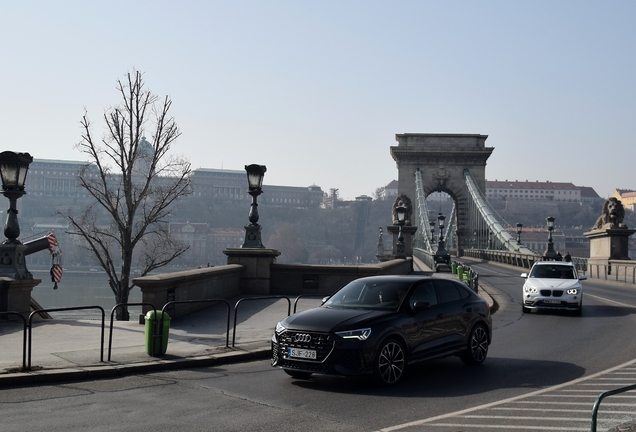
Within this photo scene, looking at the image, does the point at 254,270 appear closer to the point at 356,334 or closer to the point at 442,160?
the point at 356,334

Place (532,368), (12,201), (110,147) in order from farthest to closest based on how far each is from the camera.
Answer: (110,147) → (12,201) → (532,368)

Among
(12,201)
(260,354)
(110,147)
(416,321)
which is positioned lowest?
(260,354)

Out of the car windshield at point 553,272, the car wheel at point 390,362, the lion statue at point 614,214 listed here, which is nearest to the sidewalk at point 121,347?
the car wheel at point 390,362

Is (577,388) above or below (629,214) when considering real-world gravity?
below

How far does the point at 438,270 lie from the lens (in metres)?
38.7

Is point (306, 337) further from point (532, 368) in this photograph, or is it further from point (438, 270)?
point (438, 270)

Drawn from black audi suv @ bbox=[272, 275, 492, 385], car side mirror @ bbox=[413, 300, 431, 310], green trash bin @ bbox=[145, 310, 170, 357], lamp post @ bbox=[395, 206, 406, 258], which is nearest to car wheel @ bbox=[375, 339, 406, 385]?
black audi suv @ bbox=[272, 275, 492, 385]

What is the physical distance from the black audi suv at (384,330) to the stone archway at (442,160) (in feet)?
254

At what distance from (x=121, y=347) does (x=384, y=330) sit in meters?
4.68

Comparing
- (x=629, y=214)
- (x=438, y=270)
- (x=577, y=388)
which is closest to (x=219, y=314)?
(x=577, y=388)

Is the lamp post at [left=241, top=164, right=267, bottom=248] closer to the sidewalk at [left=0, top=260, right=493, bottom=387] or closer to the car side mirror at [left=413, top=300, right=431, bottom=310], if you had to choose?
the sidewalk at [left=0, top=260, right=493, bottom=387]

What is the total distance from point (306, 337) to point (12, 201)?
29.2 feet

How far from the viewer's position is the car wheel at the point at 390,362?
905 cm

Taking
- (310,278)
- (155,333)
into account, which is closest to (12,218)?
(155,333)
